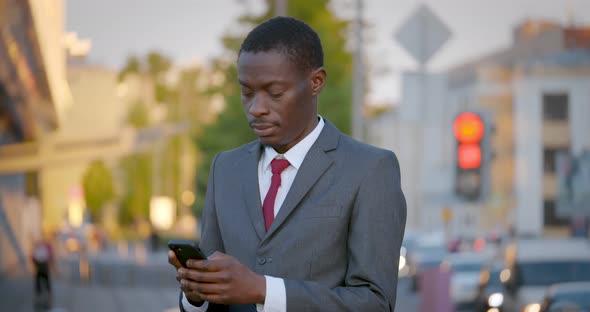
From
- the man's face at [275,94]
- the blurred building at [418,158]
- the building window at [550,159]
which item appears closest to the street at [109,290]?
the man's face at [275,94]

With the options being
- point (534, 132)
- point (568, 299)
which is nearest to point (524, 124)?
point (534, 132)

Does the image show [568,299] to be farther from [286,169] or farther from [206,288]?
[206,288]

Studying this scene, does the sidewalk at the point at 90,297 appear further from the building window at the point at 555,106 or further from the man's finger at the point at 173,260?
the building window at the point at 555,106

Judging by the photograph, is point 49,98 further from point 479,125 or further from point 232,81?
point 479,125

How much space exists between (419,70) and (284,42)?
12.4 meters

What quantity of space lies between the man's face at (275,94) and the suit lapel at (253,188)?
152 millimetres

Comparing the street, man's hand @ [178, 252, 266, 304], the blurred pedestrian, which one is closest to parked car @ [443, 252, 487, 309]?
the street

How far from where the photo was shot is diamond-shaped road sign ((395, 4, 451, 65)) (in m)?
15.9

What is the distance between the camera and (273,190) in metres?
3.78

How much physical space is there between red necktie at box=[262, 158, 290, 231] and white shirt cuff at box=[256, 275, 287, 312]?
9.4 inches

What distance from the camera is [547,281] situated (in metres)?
17.9

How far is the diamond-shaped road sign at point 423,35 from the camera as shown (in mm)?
15914

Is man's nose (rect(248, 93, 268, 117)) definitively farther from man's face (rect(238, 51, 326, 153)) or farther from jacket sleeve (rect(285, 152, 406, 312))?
jacket sleeve (rect(285, 152, 406, 312))

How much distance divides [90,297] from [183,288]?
1176 inches
